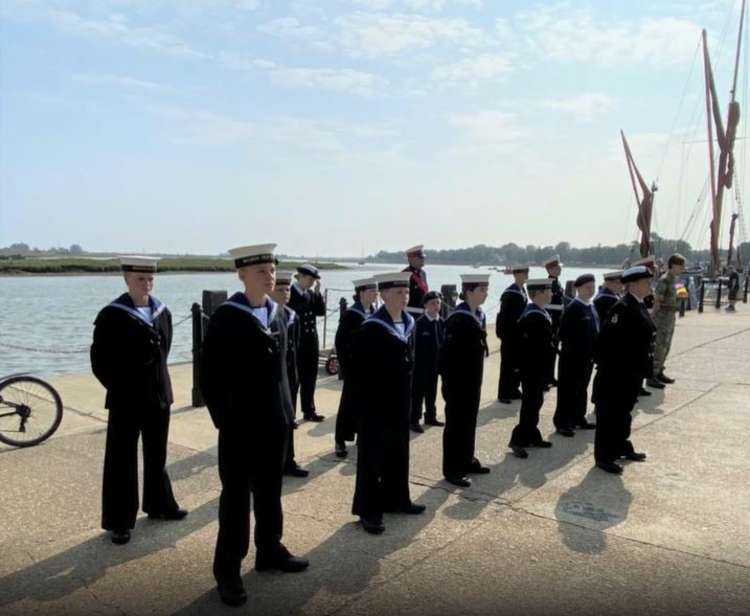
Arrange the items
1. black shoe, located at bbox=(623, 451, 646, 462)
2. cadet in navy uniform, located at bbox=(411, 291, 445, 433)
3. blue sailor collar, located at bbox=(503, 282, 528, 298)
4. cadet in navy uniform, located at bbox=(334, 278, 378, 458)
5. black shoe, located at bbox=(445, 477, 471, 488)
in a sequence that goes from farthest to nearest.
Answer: blue sailor collar, located at bbox=(503, 282, 528, 298), cadet in navy uniform, located at bbox=(411, 291, 445, 433), black shoe, located at bbox=(623, 451, 646, 462), black shoe, located at bbox=(445, 477, 471, 488), cadet in navy uniform, located at bbox=(334, 278, 378, 458)

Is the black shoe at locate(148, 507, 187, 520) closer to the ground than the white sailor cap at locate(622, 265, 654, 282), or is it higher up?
closer to the ground

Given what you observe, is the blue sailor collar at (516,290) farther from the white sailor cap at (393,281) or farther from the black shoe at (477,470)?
the white sailor cap at (393,281)

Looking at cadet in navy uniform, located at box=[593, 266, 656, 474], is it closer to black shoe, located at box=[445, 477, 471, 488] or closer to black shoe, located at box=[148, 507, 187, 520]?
black shoe, located at box=[445, 477, 471, 488]

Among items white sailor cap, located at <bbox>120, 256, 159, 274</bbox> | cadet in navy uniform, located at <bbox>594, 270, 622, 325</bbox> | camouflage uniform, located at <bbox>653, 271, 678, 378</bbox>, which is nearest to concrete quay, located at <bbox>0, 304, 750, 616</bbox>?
white sailor cap, located at <bbox>120, 256, 159, 274</bbox>

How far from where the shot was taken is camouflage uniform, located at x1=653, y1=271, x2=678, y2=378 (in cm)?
1007

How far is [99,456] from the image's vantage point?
596cm

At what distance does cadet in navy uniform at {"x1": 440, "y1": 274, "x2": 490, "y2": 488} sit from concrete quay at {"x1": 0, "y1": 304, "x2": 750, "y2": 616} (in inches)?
7.8

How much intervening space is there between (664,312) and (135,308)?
8651 mm

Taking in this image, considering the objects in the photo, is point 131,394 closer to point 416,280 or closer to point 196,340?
point 196,340

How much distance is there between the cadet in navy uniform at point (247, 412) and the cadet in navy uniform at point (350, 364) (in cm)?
92

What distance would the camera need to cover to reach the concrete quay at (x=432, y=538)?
3.48m

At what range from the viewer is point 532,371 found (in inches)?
251

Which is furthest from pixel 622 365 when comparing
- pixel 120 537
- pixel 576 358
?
pixel 120 537

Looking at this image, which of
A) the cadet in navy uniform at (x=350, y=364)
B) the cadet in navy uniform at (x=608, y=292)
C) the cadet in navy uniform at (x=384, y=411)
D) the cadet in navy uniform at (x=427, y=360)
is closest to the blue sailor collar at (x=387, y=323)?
the cadet in navy uniform at (x=384, y=411)
